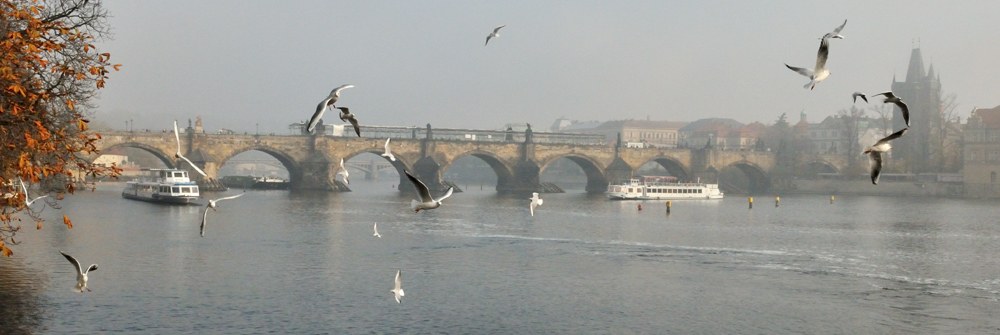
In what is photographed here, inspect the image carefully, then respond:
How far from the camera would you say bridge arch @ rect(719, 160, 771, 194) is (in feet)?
363

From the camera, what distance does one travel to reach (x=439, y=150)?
90625mm

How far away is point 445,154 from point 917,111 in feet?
224

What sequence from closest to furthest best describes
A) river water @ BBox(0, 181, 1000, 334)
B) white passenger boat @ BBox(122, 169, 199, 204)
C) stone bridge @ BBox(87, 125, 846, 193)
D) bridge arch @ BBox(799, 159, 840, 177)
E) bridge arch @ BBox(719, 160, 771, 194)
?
river water @ BBox(0, 181, 1000, 334), white passenger boat @ BBox(122, 169, 199, 204), stone bridge @ BBox(87, 125, 846, 193), bridge arch @ BBox(719, 160, 771, 194), bridge arch @ BBox(799, 159, 840, 177)

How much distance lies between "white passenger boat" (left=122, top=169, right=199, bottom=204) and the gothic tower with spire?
3089 inches

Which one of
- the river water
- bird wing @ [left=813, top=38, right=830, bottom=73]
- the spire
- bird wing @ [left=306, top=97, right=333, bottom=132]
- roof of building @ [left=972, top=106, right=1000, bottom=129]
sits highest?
the spire

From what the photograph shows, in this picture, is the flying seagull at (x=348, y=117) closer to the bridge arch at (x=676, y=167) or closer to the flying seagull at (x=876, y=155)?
the flying seagull at (x=876, y=155)

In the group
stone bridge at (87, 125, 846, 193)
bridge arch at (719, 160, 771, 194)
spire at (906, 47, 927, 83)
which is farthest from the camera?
spire at (906, 47, 927, 83)

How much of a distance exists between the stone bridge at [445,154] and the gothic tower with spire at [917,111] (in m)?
8.61

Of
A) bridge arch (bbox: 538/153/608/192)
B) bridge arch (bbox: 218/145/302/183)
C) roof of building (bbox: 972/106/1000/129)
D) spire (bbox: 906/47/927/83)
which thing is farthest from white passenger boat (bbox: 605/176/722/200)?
spire (bbox: 906/47/927/83)

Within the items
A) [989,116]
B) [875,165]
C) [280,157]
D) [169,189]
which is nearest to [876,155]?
[875,165]

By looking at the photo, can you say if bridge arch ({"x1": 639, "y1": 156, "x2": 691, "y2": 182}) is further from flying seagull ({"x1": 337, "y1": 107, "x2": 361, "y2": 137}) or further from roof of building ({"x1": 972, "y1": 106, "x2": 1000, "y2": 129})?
flying seagull ({"x1": 337, "y1": 107, "x2": 361, "y2": 137})

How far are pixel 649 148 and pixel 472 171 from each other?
63787 millimetres

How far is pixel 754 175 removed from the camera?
4496 inches

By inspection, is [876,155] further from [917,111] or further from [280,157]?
[917,111]
